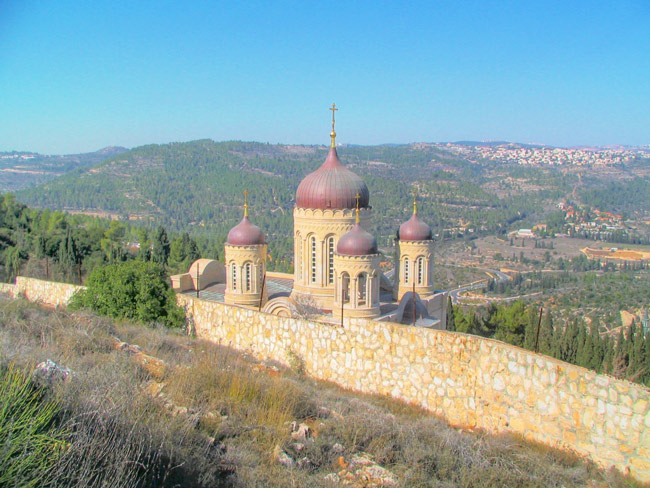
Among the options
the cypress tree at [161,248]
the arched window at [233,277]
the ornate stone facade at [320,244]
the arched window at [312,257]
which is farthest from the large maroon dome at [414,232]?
the cypress tree at [161,248]

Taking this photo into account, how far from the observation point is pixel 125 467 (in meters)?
4.32

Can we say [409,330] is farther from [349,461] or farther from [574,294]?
[574,294]

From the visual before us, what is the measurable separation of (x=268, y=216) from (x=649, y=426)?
347 ft

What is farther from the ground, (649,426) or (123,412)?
(123,412)

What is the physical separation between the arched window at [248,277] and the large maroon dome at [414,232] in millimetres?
4645

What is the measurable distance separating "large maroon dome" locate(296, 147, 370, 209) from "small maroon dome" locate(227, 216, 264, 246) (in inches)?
62.7

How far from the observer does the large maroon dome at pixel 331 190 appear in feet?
56.5

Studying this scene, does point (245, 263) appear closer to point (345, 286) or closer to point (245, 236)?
point (245, 236)

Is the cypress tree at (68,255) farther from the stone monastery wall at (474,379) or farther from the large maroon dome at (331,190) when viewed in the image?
the stone monastery wall at (474,379)

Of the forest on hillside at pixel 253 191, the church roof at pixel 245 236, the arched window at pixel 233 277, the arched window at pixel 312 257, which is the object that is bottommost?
the forest on hillside at pixel 253 191

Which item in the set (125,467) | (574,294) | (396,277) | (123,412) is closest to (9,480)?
(125,467)

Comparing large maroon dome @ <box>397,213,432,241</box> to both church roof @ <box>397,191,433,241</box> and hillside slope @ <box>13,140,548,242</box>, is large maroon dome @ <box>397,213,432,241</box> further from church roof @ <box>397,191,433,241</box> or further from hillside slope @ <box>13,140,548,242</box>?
hillside slope @ <box>13,140,548,242</box>

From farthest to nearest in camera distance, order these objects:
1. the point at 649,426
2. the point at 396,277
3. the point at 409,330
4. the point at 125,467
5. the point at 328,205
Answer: the point at 396,277, the point at 328,205, the point at 409,330, the point at 649,426, the point at 125,467

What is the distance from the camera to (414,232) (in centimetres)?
1777
